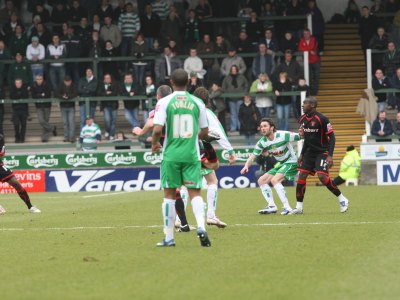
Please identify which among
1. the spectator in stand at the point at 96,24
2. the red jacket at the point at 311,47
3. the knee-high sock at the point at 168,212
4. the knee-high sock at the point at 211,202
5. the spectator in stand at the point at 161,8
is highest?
the spectator in stand at the point at 161,8

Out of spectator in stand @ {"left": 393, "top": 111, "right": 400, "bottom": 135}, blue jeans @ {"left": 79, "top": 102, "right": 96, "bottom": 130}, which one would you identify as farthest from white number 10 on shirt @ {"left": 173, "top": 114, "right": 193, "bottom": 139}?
blue jeans @ {"left": 79, "top": 102, "right": 96, "bottom": 130}

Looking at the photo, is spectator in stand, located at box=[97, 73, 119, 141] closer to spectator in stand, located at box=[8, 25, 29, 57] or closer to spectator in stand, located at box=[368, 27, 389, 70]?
spectator in stand, located at box=[8, 25, 29, 57]

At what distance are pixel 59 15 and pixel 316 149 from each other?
1825cm

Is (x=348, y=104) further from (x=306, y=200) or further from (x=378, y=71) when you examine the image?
(x=306, y=200)

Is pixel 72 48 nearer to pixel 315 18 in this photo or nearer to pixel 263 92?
pixel 263 92

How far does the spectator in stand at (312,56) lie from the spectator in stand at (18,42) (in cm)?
891

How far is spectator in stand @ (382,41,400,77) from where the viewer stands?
33.3 metres

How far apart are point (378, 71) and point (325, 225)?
17722mm

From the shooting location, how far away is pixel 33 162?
32.5 meters

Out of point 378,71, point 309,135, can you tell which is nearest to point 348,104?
point 378,71

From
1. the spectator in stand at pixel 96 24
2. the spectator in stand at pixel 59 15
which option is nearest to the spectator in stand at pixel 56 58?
the spectator in stand at pixel 59 15

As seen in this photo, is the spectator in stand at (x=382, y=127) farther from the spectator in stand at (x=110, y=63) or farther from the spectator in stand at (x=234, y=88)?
the spectator in stand at (x=110, y=63)

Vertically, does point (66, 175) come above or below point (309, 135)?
below

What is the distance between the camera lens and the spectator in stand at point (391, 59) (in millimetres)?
33312
